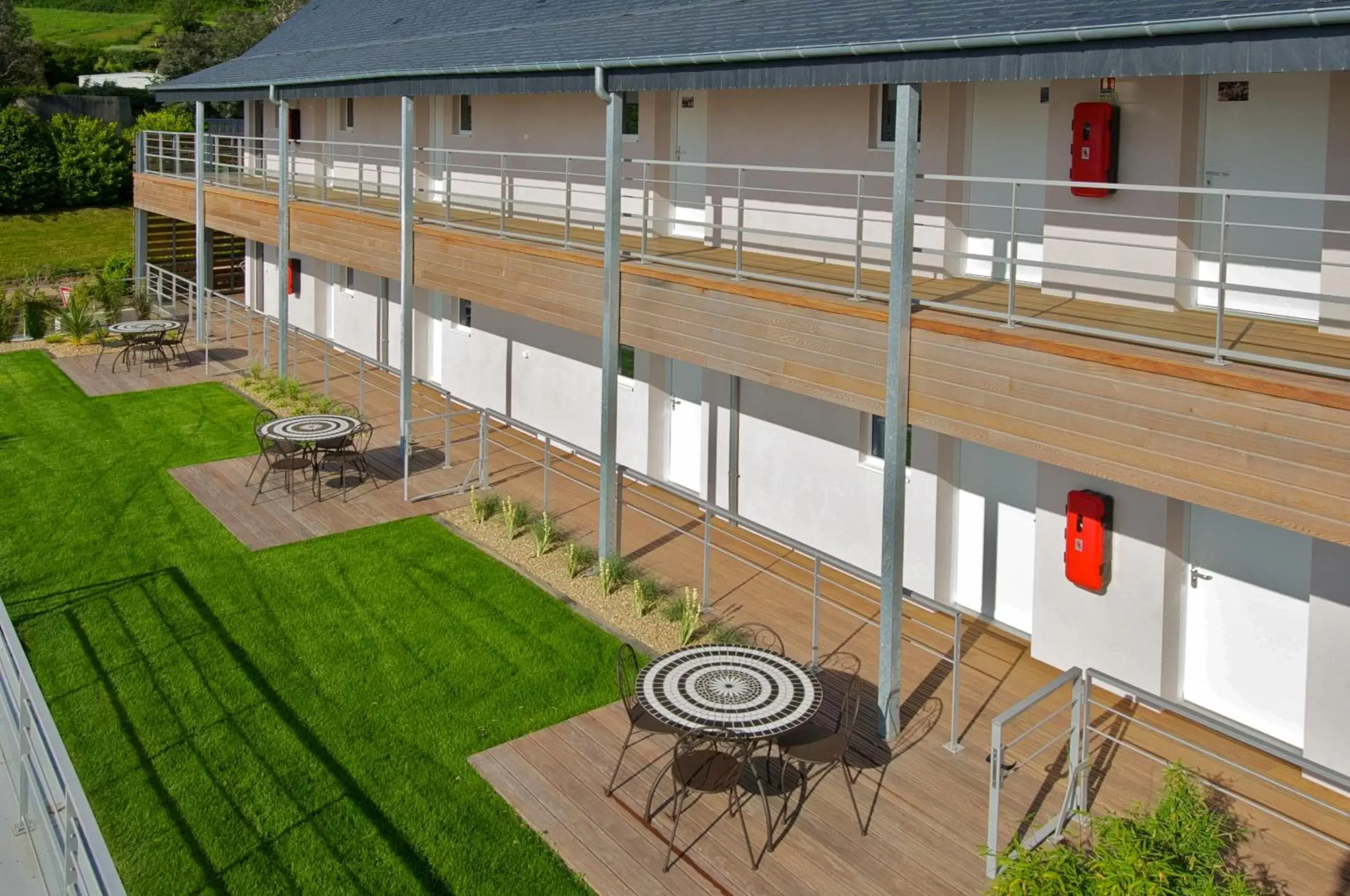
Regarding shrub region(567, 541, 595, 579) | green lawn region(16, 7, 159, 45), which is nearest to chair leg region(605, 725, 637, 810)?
shrub region(567, 541, 595, 579)

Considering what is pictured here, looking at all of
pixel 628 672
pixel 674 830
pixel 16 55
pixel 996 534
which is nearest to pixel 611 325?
pixel 628 672

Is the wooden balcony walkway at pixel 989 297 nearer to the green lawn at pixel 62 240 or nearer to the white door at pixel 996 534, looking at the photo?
the white door at pixel 996 534

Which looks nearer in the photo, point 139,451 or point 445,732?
point 445,732

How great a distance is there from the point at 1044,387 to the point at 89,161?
4006 centimetres

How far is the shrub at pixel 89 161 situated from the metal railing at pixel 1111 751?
3915 cm

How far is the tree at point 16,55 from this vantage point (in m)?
51.8

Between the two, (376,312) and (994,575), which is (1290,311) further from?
(376,312)

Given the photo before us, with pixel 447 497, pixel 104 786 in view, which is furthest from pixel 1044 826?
pixel 447 497

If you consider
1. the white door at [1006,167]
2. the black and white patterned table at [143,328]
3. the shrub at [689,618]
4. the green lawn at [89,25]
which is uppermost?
the green lawn at [89,25]

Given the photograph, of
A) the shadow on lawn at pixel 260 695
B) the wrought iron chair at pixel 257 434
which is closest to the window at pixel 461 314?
the wrought iron chair at pixel 257 434

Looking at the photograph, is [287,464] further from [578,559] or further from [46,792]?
[46,792]

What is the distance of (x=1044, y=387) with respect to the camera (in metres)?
7.82

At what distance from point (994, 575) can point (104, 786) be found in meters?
7.49

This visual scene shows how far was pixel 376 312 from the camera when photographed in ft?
73.2
